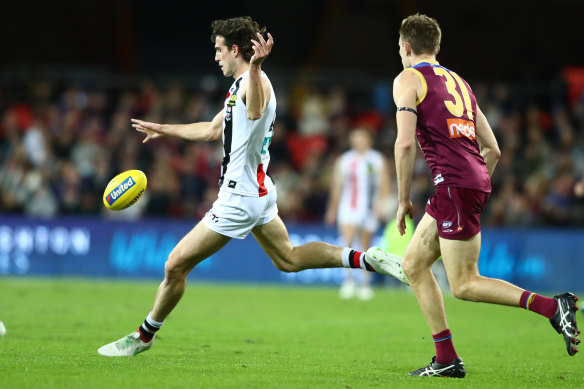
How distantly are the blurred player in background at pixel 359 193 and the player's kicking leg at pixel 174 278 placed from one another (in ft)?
28.2

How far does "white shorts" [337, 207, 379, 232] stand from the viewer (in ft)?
52.4

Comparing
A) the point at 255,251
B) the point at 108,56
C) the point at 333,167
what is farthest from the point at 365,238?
the point at 108,56

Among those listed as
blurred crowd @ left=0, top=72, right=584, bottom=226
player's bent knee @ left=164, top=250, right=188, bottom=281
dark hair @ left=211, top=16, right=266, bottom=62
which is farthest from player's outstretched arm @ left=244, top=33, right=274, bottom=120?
blurred crowd @ left=0, top=72, right=584, bottom=226

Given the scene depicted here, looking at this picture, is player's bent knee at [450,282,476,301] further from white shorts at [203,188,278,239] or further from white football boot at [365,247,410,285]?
white shorts at [203,188,278,239]

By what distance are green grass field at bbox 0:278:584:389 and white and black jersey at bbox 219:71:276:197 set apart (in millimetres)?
1522

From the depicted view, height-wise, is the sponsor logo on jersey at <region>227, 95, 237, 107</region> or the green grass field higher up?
the sponsor logo on jersey at <region>227, 95, 237, 107</region>

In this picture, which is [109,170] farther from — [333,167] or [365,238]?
[365,238]

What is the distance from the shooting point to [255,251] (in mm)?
18203

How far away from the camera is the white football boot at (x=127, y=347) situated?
24.6 ft

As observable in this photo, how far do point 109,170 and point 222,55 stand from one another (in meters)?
12.7

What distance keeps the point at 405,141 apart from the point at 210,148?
14793mm

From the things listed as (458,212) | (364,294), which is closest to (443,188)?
(458,212)

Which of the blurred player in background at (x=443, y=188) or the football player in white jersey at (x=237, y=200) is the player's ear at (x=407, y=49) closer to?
the blurred player in background at (x=443, y=188)

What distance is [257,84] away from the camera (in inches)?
274
